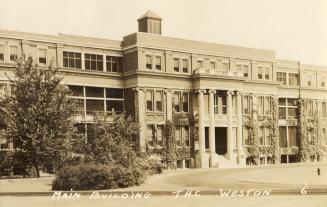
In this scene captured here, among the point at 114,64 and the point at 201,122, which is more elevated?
the point at 114,64

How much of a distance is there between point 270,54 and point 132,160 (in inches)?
1226

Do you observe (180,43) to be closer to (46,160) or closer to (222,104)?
(222,104)

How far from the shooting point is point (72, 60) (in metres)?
50.4

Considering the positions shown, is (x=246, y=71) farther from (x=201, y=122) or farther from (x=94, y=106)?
(x=94, y=106)

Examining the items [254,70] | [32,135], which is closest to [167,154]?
[254,70]

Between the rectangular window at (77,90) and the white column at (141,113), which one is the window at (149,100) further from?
the rectangular window at (77,90)

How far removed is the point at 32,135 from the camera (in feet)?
111

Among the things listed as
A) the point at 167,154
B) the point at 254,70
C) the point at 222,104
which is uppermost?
the point at 254,70

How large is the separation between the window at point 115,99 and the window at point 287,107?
21716 mm

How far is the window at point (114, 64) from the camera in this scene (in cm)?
5238

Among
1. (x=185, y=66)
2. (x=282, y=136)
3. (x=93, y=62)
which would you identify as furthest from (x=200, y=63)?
(x=282, y=136)

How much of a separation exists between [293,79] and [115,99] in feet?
84.0

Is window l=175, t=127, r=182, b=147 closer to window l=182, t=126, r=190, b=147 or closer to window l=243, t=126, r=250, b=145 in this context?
window l=182, t=126, r=190, b=147

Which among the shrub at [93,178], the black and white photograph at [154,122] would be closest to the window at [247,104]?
the black and white photograph at [154,122]
